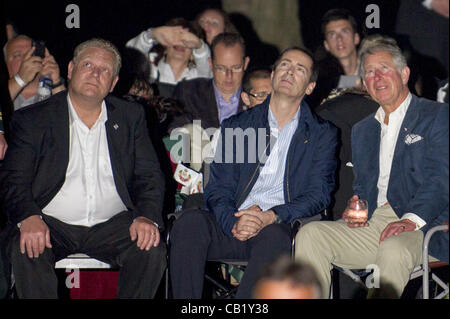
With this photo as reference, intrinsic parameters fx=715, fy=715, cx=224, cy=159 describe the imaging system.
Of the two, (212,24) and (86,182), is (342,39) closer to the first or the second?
(212,24)

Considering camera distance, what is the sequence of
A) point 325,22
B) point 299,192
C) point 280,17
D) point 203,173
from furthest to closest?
point 280,17, point 325,22, point 203,173, point 299,192

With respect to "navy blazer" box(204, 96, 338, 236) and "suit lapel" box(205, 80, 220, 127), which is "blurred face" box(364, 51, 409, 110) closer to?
"navy blazer" box(204, 96, 338, 236)

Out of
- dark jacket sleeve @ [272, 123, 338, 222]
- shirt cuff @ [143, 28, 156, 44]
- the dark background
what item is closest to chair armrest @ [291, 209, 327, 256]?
dark jacket sleeve @ [272, 123, 338, 222]

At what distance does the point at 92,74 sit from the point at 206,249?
1.31 m

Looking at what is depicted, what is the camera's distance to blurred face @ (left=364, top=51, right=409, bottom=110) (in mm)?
4527

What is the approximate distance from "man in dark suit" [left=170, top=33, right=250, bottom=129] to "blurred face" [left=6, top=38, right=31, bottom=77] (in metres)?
1.28

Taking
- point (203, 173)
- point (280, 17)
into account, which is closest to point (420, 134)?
point (203, 173)

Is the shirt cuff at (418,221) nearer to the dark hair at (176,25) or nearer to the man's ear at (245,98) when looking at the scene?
the man's ear at (245,98)

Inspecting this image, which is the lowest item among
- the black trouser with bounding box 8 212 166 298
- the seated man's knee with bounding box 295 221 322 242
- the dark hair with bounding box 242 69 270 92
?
the black trouser with bounding box 8 212 166 298

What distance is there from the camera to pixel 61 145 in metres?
4.43

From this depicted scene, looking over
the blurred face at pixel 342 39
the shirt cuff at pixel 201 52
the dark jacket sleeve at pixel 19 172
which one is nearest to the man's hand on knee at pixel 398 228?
the dark jacket sleeve at pixel 19 172
